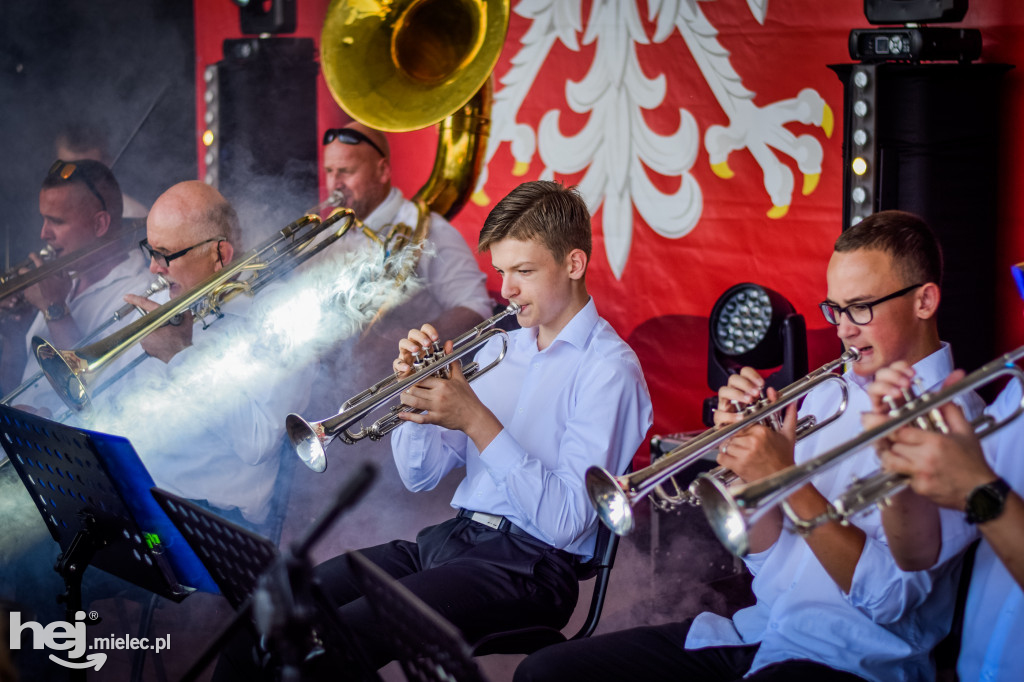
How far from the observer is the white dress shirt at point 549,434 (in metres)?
2.34

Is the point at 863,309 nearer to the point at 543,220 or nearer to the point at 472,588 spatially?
the point at 543,220

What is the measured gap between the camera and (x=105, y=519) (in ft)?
7.62

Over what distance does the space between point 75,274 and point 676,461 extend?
10.8 ft

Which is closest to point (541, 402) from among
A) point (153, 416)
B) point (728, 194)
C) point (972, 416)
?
point (972, 416)

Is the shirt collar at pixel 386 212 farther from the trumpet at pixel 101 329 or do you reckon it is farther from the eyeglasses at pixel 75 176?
the eyeglasses at pixel 75 176

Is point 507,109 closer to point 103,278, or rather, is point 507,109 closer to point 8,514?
point 103,278

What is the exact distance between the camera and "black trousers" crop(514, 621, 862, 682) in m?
2.05

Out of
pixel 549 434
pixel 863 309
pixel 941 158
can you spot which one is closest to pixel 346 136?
pixel 549 434

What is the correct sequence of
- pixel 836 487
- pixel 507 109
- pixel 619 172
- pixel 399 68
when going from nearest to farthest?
1. pixel 836 487
2. pixel 399 68
3. pixel 619 172
4. pixel 507 109

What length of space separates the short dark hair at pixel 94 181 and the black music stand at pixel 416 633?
3.53 meters

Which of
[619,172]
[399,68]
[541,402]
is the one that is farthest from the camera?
[619,172]

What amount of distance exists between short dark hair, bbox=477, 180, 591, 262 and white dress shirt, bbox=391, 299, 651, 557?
0.69ft

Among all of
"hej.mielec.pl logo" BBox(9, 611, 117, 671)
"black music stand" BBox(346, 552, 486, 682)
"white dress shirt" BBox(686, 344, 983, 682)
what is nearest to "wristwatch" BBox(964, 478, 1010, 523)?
"white dress shirt" BBox(686, 344, 983, 682)

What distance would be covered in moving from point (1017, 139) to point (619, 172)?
1.69 meters
